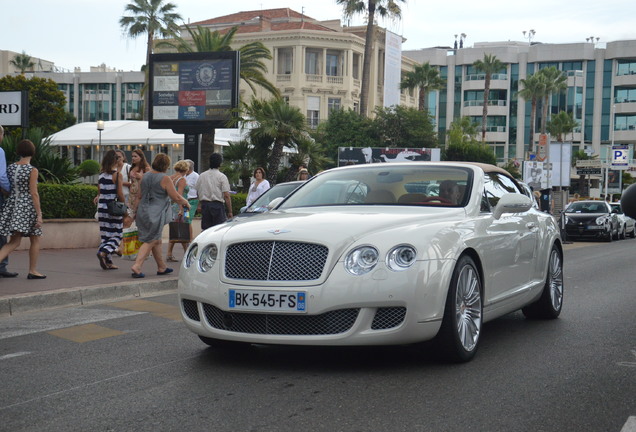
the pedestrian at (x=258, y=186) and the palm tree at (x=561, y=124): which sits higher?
the palm tree at (x=561, y=124)

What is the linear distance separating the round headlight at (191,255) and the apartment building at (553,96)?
8298 centimetres

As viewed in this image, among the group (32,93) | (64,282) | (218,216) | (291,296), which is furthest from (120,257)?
(32,93)

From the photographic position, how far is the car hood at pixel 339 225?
206 inches

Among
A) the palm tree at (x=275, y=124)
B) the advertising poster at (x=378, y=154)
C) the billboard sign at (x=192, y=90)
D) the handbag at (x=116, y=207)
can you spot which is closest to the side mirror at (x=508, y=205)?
the handbag at (x=116, y=207)

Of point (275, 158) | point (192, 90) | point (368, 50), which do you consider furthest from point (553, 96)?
point (192, 90)

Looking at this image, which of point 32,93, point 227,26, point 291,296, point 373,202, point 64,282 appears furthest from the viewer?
point 227,26

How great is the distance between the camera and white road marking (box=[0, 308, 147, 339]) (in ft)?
24.0

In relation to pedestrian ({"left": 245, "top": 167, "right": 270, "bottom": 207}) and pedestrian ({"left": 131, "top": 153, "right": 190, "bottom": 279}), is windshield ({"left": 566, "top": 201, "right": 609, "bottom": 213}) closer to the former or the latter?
pedestrian ({"left": 245, "top": 167, "right": 270, "bottom": 207})

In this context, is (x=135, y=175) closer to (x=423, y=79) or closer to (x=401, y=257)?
(x=401, y=257)

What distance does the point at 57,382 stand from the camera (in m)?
5.19

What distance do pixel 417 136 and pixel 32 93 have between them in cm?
3438

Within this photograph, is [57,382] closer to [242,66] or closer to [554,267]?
[554,267]

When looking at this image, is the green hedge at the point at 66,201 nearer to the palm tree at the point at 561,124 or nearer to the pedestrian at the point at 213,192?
the pedestrian at the point at 213,192

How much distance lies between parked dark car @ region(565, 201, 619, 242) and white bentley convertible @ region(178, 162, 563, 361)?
77.3 ft
